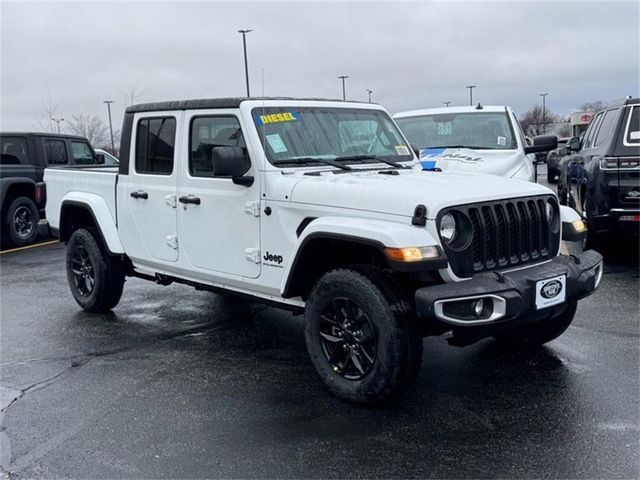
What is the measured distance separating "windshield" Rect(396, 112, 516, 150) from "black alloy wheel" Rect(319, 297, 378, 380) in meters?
5.42

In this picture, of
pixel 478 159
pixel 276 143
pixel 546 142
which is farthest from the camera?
pixel 478 159

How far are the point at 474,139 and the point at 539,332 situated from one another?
15.1 feet

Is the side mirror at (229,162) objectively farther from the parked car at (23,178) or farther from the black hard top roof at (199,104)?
the parked car at (23,178)

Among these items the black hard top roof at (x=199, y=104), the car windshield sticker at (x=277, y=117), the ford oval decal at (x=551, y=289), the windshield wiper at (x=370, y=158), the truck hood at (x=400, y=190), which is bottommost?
the ford oval decal at (x=551, y=289)

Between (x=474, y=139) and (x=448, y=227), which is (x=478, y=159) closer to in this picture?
(x=474, y=139)

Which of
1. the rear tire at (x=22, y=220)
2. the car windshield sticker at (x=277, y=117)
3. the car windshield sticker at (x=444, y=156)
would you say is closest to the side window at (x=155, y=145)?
the car windshield sticker at (x=277, y=117)

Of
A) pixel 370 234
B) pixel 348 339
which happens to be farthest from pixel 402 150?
pixel 348 339

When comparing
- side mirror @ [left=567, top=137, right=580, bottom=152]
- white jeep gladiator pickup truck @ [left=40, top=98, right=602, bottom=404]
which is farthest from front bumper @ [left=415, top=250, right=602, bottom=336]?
side mirror @ [left=567, top=137, right=580, bottom=152]

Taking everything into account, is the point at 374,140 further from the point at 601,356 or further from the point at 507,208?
the point at 601,356

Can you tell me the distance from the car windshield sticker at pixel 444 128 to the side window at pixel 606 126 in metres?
1.88

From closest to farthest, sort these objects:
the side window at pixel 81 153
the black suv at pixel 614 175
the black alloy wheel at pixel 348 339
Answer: the black alloy wheel at pixel 348 339 → the black suv at pixel 614 175 → the side window at pixel 81 153

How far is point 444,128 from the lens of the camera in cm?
949

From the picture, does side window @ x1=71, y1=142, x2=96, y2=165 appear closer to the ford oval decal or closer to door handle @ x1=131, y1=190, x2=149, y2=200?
door handle @ x1=131, y1=190, x2=149, y2=200

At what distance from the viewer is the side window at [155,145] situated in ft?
18.4
